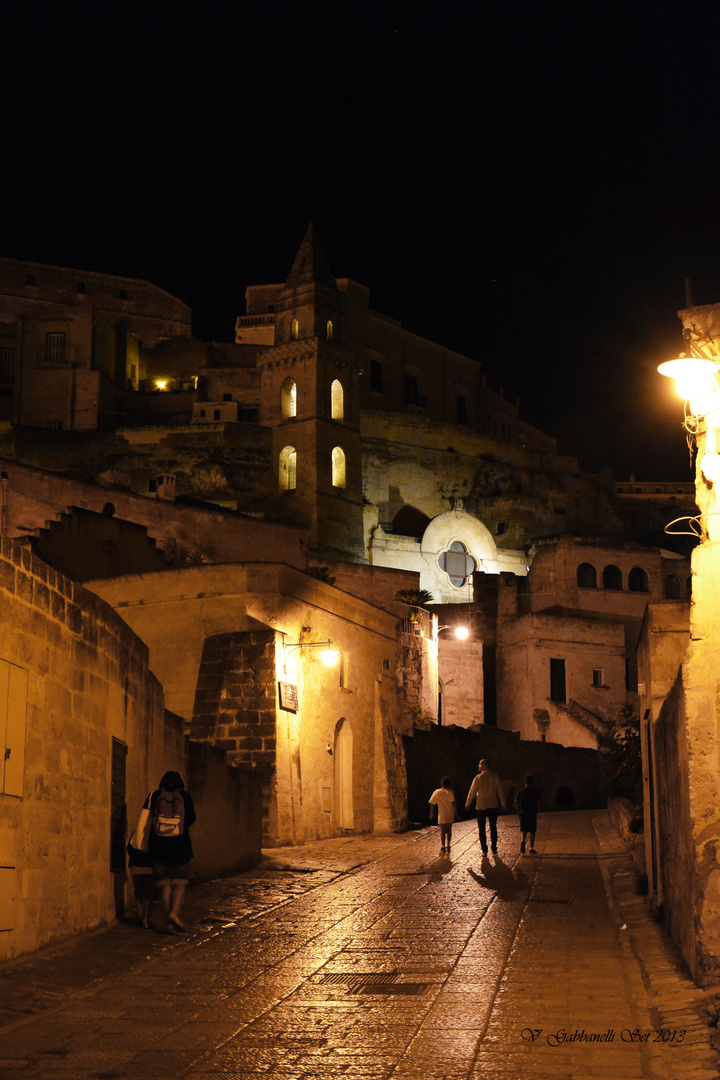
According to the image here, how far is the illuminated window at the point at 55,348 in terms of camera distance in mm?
53219

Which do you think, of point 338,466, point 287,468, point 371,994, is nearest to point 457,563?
point 338,466

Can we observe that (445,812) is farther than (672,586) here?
No

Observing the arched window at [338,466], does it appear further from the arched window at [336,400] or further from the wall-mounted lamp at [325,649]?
the wall-mounted lamp at [325,649]

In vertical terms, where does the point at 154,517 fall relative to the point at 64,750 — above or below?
above

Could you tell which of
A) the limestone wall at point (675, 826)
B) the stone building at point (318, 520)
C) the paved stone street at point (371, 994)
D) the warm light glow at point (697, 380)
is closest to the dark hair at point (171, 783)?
the paved stone street at point (371, 994)

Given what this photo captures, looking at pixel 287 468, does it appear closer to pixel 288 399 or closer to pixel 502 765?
pixel 288 399

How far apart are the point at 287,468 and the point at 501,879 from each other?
37071 millimetres

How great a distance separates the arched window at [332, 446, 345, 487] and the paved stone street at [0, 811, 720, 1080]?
123 feet

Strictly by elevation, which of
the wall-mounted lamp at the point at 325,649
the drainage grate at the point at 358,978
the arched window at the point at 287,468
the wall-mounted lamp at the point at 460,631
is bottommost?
the drainage grate at the point at 358,978

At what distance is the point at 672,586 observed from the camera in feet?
155

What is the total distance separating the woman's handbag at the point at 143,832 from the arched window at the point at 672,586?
3922 centimetres

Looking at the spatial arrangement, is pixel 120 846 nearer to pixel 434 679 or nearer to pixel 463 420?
pixel 434 679

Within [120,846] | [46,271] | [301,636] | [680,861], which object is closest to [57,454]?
[46,271]

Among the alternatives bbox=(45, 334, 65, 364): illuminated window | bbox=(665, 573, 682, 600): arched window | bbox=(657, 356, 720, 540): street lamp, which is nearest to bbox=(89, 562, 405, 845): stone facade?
bbox=(657, 356, 720, 540): street lamp
